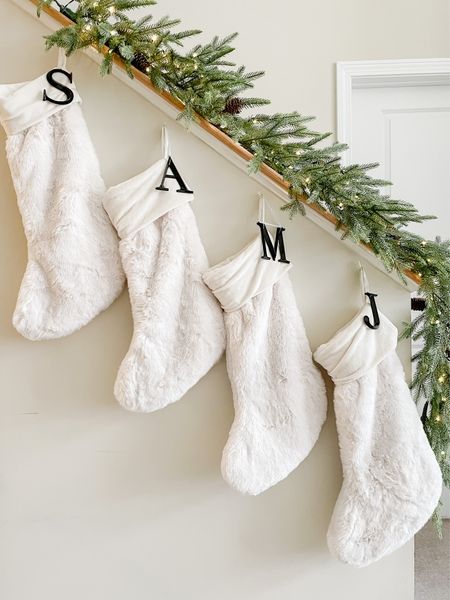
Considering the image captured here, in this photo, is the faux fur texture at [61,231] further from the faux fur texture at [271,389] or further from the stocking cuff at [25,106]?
the faux fur texture at [271,389]

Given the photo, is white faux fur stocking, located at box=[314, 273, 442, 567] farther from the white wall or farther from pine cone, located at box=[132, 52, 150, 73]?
pine cone, located at box=[132, 52, 150, 73]

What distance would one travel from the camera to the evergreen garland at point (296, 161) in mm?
1123

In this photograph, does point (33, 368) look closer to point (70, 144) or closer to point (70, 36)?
point (70, 144)

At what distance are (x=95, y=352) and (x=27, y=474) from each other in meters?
0.31

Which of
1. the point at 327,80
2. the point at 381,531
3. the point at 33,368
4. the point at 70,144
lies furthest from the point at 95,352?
the point at 327,80

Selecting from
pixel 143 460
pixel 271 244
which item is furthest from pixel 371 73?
pixel 143 460

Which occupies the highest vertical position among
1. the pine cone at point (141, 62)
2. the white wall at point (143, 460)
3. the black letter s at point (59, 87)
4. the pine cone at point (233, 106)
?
the pine cone at point (141, 62)

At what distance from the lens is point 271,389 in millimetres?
1141

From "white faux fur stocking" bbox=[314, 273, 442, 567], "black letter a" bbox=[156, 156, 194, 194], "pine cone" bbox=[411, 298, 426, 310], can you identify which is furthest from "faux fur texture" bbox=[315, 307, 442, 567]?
"black letter a" bbox=[156, 156, 194, 194]

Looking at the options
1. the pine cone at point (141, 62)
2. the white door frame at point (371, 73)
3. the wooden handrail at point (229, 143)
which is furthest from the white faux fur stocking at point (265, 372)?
the white door frame at point (371, 73)

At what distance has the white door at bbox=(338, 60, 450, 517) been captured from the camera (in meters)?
2.20

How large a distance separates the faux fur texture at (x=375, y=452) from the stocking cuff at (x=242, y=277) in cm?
18

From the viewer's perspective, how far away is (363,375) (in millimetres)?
1102

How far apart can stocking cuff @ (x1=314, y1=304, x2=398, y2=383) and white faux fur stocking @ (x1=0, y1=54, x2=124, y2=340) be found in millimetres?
458
